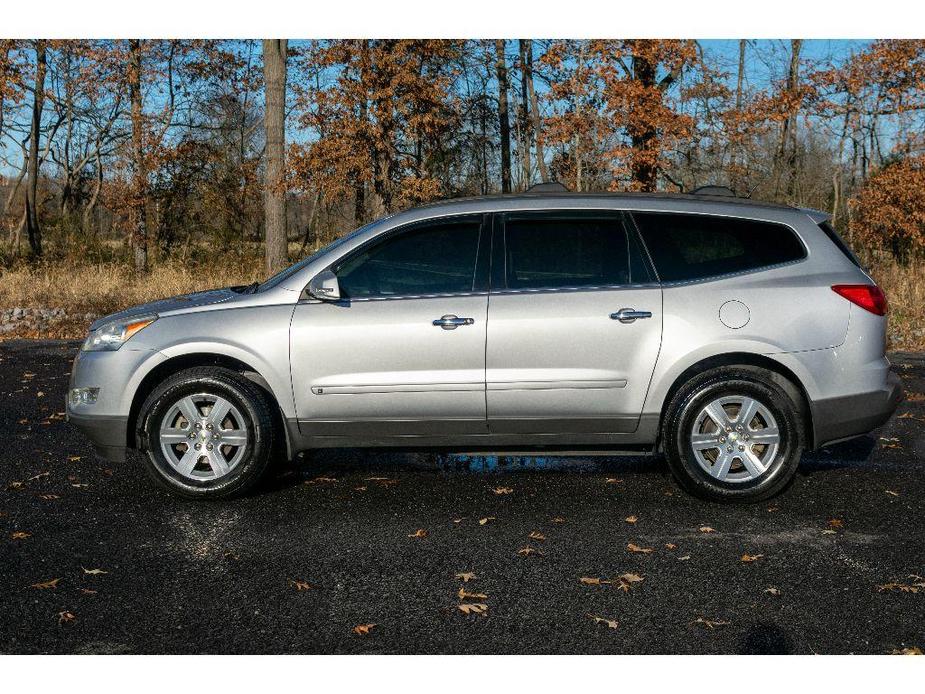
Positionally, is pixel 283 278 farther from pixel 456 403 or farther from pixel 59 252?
pixel 59 252

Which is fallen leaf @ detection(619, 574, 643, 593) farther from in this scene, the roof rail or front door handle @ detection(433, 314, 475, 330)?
the roof rail

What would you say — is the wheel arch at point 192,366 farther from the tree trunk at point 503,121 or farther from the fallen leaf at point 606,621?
the tree trunk at point 503,121

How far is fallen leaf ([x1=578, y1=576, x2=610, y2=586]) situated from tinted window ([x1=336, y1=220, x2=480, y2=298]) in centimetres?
212

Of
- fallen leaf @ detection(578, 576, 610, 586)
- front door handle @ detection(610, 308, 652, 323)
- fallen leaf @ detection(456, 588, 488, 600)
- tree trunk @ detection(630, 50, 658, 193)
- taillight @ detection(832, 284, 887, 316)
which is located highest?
tree trunk @ detection(630, 50, 658, 193)

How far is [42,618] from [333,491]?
2.52 meters

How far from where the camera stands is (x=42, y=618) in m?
4.31

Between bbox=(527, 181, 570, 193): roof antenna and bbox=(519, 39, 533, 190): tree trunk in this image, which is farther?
bbox=(519, 39, 533, 190): tree trunk

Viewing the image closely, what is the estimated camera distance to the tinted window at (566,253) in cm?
630

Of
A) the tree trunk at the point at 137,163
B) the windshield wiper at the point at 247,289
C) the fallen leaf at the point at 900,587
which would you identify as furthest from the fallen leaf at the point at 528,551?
the tree trunk at the point at 137,163

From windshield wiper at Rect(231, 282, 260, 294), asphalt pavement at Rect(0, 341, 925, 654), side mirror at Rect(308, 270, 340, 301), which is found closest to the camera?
asphalt pavement at Rect(0, 341, 925, 654)

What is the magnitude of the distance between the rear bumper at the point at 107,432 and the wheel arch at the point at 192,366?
0.04m

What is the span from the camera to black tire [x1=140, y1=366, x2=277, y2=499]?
6285mm

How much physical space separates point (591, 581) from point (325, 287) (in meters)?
2.46

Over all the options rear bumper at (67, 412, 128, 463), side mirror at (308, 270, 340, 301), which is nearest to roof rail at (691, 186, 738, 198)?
side mirror at (308, 270, 340, 301)
